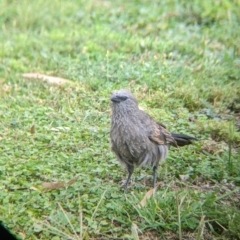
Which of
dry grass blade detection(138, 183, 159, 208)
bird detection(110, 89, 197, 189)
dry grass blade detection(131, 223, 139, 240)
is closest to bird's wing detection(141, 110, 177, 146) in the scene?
bird detection(110, 89, 197, 189)

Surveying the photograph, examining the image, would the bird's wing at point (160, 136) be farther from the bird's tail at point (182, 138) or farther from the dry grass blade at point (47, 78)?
the dry grass blade at point (47, 78)

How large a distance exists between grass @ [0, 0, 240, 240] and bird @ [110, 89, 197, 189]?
0.23 metres

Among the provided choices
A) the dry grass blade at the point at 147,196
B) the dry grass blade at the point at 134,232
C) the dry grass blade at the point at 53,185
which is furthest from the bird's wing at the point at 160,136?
the dry grass blade at the point at 134,232

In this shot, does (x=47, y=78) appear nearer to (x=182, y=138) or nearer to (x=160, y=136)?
(x=182, y=138)

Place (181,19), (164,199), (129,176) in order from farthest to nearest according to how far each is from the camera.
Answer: (181,19), (129,176), (164,199)

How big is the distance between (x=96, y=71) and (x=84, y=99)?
2.74ft

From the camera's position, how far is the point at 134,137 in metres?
6.08

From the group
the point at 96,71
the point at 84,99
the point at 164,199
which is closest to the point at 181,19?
the point at 96,71

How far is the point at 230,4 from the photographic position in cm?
1079

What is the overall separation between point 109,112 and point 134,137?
5.26ft

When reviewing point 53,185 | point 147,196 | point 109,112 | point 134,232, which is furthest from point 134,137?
point 109,112

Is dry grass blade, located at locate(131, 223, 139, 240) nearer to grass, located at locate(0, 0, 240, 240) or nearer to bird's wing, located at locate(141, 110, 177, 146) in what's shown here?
grass, located at locate(0, 0, 240, 240)

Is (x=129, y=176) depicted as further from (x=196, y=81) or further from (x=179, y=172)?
(x=196, y=81)

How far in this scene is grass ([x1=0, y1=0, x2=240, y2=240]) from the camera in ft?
17.9
